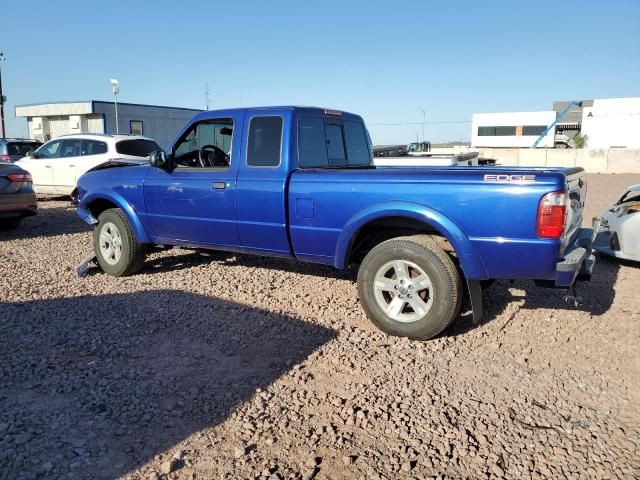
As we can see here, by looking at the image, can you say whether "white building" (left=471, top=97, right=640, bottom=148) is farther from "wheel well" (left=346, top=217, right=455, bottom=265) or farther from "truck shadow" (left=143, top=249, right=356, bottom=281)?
"wheel well" (left=346, top=217, right=455, bottom=265)

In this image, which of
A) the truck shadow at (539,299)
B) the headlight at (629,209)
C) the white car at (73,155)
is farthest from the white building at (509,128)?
the truck shadow at (539,299)

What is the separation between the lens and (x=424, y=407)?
134 inches

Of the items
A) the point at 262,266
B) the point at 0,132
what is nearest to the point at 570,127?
the point at 0,132

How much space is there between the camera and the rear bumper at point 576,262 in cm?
399

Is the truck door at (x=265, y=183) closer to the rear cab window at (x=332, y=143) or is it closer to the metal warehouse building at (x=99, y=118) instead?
the rear cab window at (x=332, y=143)

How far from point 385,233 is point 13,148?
14.2m

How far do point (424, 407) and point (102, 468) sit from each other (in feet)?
6.36

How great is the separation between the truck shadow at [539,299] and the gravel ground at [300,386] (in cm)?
3

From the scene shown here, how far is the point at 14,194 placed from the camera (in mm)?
9172

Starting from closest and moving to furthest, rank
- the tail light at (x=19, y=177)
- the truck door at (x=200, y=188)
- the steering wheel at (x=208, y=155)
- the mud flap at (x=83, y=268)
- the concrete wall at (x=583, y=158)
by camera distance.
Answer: the truck door at (x=200, y=188), the steering wheel at (x=208, y=155), the mud flap at (x=83, y=268), the tail light at (x=19, y=177), the concrete wall at (x=583, y=158)

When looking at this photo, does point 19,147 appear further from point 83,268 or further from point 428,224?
point 428,224

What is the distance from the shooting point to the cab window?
226 inches

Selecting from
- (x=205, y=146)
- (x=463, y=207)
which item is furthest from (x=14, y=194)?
(x=463, y=207)

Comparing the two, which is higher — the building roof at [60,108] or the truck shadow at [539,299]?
the building roof at [60,108]
